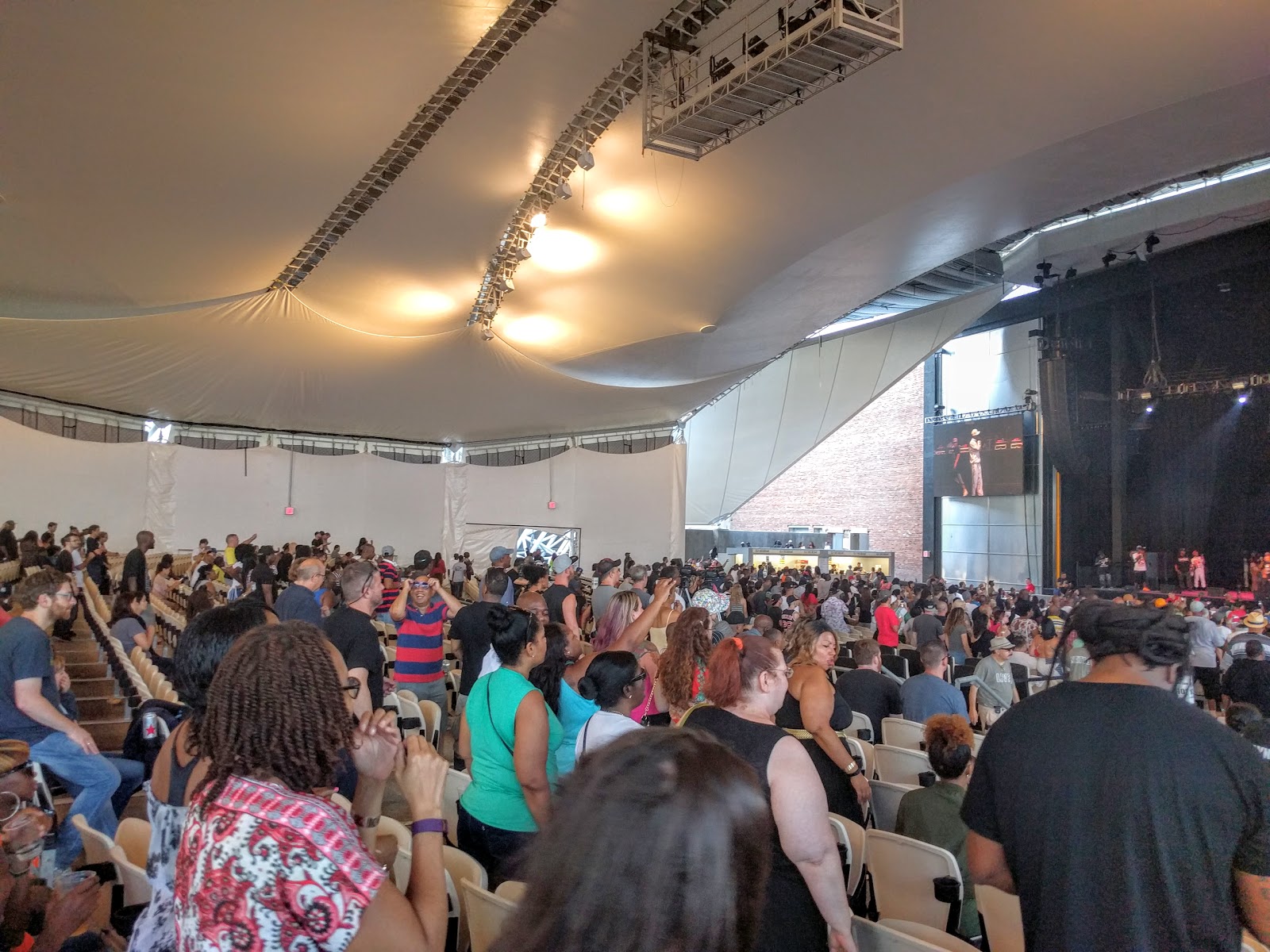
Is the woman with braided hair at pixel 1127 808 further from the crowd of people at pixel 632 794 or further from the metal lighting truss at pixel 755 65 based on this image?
the metal lighting truss at pixel 755 65

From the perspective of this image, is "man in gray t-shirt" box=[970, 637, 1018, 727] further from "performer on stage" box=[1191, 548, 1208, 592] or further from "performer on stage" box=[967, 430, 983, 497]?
"performer on stage" box=[967, 430, 983, 497]

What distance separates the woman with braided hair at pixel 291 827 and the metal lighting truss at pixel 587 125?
18.1 feet

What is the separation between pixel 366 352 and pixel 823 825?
442 inches

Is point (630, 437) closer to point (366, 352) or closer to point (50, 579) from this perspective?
point (366, 352)

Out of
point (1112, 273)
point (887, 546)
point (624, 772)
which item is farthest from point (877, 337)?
point (624, 772)

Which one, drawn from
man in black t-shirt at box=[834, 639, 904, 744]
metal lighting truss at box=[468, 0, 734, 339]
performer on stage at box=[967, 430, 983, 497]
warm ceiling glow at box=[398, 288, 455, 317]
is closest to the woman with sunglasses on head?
man in black t-shirt at box=[834, 639, 904, 744]

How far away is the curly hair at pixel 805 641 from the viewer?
434cm

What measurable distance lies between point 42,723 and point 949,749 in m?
3.75

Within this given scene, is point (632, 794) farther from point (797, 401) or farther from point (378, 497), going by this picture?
point (797, 401)

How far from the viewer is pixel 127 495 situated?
1513 cm

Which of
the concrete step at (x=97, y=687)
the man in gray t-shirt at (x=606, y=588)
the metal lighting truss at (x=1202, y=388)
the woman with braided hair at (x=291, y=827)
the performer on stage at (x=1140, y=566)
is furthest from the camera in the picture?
the performer on stage at (x=1140, y=566)

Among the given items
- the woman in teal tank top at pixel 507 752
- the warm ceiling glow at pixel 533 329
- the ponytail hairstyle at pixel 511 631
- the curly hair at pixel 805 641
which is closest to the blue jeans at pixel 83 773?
the woman in teal tank top at pixel 507 752

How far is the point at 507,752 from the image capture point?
2.72m

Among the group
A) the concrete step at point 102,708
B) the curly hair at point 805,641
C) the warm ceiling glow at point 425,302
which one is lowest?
the concrete step at point 102,708
